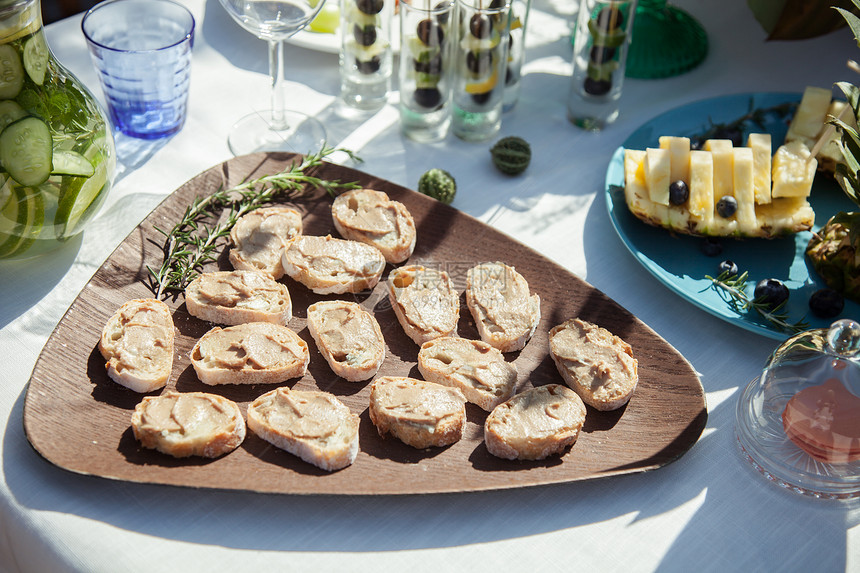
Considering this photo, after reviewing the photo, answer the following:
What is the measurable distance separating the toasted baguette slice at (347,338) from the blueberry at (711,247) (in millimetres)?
727

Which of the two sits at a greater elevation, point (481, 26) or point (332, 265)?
point (481, 26)

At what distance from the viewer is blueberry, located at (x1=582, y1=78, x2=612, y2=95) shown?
6.30 ft

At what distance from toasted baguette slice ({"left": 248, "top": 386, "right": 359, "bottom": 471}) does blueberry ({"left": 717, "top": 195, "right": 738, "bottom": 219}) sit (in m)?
0.90

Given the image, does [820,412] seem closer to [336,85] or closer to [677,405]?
[677,405]

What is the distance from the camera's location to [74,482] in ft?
3.83

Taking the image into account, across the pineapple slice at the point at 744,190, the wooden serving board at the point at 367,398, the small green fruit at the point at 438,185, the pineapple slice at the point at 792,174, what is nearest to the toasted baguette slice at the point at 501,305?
the wooden serving board at the point at 367,398

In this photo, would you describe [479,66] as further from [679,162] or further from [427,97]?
[679,162]

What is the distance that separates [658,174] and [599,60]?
15.7 inches

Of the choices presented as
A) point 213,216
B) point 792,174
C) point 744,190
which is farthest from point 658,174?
point 213,216

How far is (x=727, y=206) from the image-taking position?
5.26ft

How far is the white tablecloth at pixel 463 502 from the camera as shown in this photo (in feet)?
3.72

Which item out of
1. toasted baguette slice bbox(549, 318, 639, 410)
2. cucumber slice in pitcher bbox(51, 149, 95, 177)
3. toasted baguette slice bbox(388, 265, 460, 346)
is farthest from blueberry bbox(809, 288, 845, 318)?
cucumber slice in pitcher bbox(51, 149, 95, 177)

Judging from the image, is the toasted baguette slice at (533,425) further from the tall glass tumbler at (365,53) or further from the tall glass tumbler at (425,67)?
the tall glass tumbler at (365,53)

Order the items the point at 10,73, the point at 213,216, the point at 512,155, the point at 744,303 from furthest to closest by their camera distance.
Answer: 1. the point at 512,155
2. the point at 213,216
3. the point at 744,303
4. the point at 10,73
